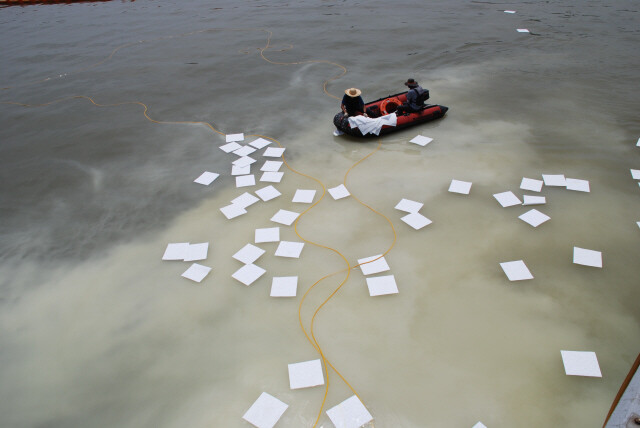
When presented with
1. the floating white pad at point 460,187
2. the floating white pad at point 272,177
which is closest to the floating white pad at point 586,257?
the floating white pad at point 460,187

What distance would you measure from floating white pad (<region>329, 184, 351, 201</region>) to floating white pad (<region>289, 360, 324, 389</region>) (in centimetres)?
185

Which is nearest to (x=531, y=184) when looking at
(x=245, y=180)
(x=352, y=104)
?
(x=352, y=104)

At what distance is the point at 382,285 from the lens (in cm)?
294

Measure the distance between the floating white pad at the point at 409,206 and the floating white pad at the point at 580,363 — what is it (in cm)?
170

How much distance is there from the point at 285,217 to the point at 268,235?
0.97ft

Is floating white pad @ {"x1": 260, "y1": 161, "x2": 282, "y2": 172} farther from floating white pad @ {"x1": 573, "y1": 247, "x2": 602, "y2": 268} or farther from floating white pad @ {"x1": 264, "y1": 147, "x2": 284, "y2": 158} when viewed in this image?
floating white pad @ {"x1": 573, "y1": 247, "x2": 602, "y2": 268}

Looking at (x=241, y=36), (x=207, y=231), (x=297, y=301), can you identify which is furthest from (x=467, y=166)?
(x=241, y=36)

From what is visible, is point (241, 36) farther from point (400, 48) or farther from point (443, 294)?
point (443, 294)

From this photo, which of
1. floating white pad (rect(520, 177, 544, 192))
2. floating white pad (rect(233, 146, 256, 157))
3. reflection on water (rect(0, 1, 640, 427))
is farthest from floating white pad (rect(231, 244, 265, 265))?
floating white pad (rect(520, 177, 544, 192))

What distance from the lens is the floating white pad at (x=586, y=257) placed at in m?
2.98

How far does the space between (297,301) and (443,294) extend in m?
1.16

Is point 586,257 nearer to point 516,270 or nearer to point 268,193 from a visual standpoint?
point 516,270

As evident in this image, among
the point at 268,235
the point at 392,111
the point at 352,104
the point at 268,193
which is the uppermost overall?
the point at 352,104

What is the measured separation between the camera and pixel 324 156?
4609mm
